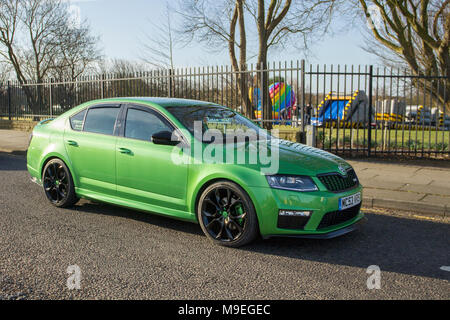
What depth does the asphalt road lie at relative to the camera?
3.46 metres

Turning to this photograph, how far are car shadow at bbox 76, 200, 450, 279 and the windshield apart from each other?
4.14 feet

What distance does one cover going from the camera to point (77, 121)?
20.1ft

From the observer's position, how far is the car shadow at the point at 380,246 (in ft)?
13.5

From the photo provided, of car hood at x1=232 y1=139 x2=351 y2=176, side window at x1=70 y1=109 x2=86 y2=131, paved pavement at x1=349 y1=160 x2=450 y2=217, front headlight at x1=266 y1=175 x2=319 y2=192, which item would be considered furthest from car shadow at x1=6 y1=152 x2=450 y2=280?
side window at x1=70 y1=109 x2=86 y2=131

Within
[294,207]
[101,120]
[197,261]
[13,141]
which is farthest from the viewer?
[13,141]

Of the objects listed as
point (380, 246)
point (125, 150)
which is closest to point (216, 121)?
point (125, 150)

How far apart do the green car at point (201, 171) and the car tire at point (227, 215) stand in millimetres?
11

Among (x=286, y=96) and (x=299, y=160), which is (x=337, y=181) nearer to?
(x=299, y=160)

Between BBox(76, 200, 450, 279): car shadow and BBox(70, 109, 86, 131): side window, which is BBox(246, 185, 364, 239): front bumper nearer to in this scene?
BBox(76, 200, 450, 279): car shadow

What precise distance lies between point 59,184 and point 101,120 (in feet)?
3.80

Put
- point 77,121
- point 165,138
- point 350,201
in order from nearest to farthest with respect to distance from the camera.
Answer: point 350,201
point 165,138
point 77,121

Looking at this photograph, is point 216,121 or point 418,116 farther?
point 418,116

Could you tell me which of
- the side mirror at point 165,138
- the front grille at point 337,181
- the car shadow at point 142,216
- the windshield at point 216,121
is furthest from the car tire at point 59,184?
the front grille at point 337,181

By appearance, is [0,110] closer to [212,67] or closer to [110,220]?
[212,67]
